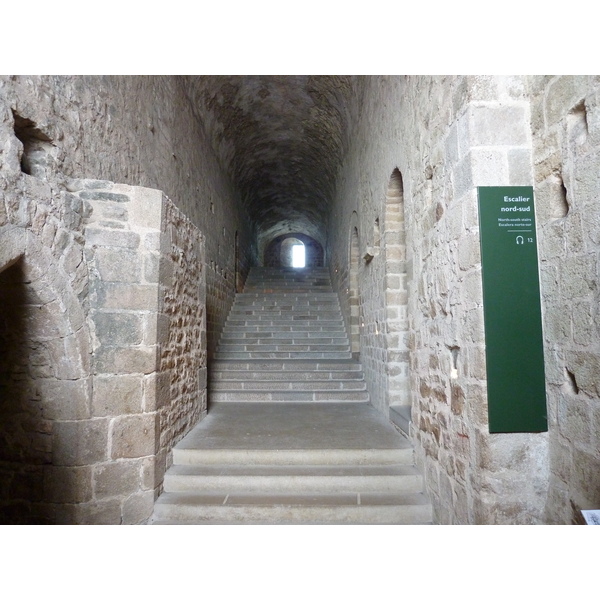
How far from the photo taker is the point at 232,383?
637cm

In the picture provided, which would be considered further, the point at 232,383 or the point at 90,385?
the point at 232,383

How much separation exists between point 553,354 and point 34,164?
3691mm

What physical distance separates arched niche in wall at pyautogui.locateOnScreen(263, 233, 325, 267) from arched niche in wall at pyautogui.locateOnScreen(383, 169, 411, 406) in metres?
16.0

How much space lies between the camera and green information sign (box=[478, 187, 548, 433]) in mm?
2348

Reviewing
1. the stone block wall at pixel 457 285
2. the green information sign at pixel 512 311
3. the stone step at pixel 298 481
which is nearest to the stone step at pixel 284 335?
the stone block wall at pixel 457 285

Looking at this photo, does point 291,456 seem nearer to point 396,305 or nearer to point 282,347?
point 396,305

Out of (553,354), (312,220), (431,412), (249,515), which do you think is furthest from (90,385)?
(312,220)

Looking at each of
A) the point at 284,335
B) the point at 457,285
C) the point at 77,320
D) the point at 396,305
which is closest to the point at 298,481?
the point at 457,285

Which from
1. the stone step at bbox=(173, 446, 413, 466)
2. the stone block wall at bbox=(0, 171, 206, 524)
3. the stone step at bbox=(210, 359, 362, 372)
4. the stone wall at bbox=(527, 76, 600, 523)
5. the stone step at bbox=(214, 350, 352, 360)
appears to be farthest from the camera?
the stone step at bbox=(214, 350, 352, 360)

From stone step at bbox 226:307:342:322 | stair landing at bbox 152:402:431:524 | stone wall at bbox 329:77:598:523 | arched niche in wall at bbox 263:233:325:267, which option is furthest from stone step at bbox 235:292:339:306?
arched niche in wall at bbox 263:233:325:267

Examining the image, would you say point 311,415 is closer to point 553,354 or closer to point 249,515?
point 249,515

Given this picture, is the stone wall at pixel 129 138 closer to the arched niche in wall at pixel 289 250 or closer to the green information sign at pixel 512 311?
the green information sign at pixel 512 311

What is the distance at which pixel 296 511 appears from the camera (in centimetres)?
312

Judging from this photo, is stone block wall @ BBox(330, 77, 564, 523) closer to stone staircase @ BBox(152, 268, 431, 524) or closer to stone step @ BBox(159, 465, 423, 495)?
stone step @ BBox(159, 465, 423, 495)
